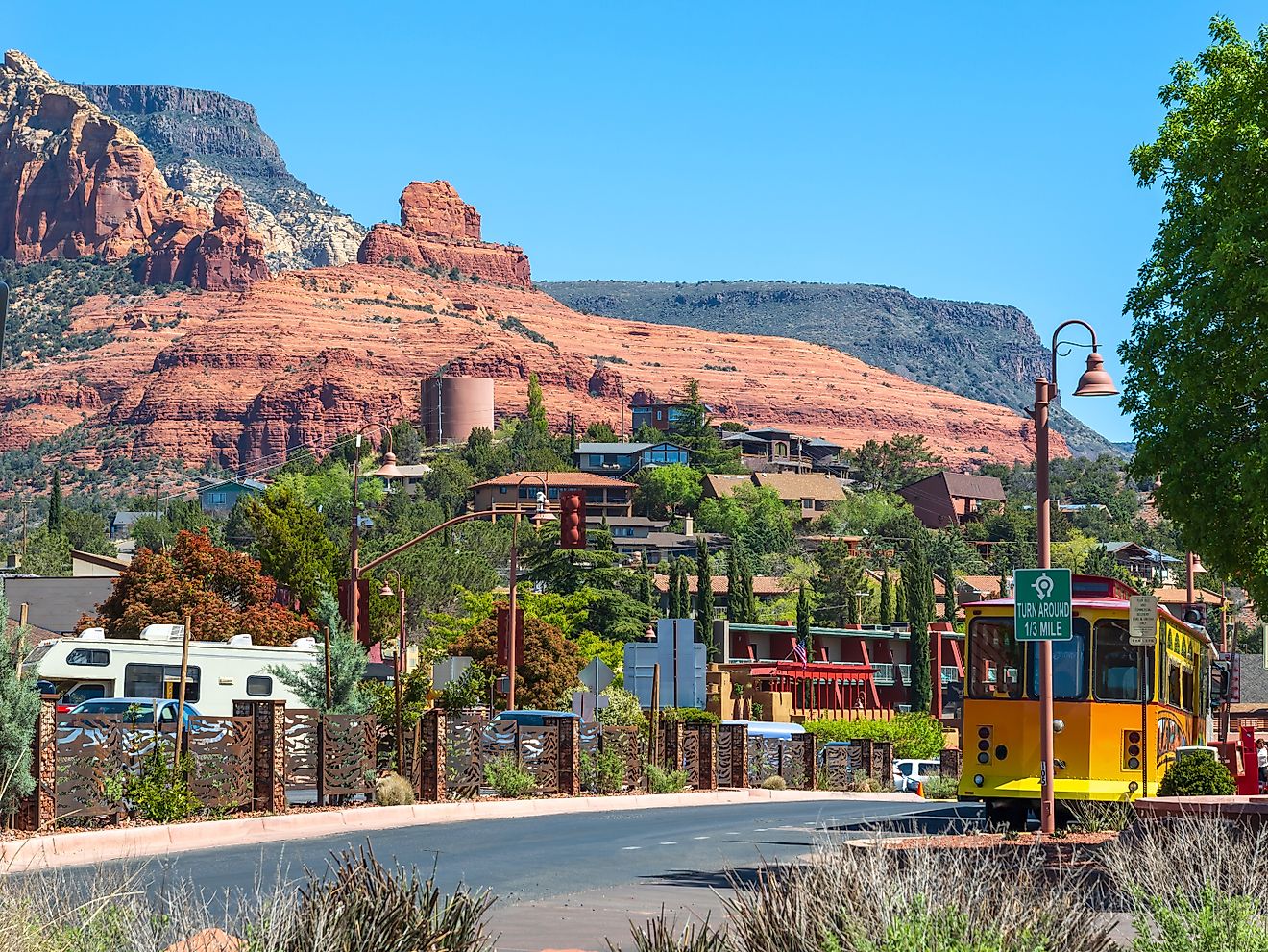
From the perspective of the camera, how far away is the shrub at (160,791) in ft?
80.1

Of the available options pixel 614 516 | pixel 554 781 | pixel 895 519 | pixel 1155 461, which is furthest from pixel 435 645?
pixel 895 519

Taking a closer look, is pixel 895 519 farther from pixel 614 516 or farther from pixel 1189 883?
pixel 1189 883

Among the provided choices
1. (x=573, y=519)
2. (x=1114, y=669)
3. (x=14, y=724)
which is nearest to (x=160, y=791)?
(x=14, y=724)

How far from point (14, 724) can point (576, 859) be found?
6689mm

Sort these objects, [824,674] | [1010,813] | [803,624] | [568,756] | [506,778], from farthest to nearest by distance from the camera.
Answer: [803,624] → [824,674] → [568,756] → [506,778] → [1010,813]

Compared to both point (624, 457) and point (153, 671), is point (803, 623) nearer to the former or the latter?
→ point (153, 671)

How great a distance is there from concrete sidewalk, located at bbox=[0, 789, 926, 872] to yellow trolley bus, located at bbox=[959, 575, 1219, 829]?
8.47 meters

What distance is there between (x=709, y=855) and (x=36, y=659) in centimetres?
1895

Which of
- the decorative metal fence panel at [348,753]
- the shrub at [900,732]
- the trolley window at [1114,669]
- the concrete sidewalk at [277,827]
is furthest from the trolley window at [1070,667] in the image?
the shrub at [900,732]

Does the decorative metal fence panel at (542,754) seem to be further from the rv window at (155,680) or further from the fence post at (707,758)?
the rv window at (155,680)

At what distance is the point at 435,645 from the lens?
7044cm

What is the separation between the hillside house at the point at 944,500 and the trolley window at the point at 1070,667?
16736cm

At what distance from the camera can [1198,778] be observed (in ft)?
75.6

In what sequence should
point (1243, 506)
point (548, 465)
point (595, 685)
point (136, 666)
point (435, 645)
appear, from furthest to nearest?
point (548, 465)
point (435, 645)
point (595, 685)
point (136, 666)
point (1243, 506)
